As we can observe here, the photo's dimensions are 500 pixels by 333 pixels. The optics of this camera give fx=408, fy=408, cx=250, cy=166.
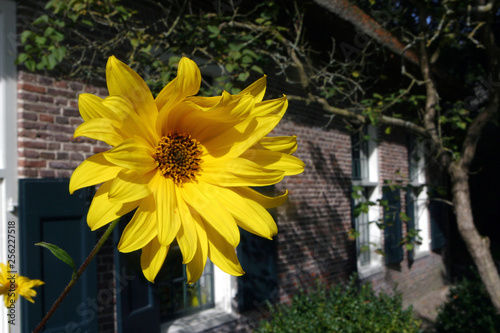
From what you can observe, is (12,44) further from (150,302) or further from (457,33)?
(457,33)

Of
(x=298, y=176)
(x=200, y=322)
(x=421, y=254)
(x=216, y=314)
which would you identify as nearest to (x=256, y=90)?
(x=200, y=322)

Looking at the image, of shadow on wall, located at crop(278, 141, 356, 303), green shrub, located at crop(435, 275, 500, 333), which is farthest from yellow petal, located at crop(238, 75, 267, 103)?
green shrub, located at crop(435, 275, 500, 333)

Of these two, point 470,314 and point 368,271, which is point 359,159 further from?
point 470,314

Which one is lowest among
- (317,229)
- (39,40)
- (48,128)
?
(317,229)

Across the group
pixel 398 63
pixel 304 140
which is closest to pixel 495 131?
pixel 398 63

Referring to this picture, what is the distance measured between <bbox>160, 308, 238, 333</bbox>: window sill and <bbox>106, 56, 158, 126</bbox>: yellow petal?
4334mm

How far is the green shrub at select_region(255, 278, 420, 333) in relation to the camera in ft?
14.6

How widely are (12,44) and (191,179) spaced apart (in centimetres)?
326

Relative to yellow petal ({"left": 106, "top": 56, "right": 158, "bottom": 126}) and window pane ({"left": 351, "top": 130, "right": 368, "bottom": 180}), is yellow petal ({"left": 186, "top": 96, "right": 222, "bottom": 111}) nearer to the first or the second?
yellow petal ({"left": 106, "top": 56, "right": 158, "bottom": 126})

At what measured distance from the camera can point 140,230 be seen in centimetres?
44

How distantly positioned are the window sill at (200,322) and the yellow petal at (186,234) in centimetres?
425

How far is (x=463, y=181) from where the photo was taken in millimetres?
4203

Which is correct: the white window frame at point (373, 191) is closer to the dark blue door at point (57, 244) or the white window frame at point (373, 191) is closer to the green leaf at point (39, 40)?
the dark blue door at point (57, 244)

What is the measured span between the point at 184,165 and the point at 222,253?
133 millimetres
